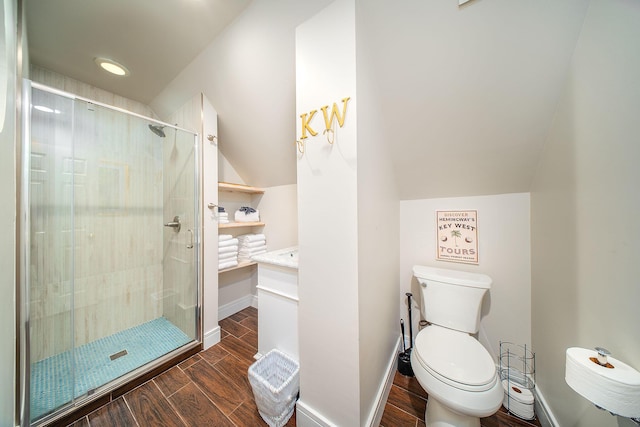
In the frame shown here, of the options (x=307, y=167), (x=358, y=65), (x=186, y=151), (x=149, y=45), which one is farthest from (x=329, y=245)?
(x=149, y=45)

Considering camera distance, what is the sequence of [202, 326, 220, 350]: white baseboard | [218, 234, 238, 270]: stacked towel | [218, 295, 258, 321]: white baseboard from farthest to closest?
1. [218, 295, 258, 321]: white baseboard
2. [218, 234, 238, 270]: stacked towel
3. [202, 326, 220, 350]: white baseboard

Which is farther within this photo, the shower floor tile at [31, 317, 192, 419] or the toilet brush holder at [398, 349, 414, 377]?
the toilet brush holder at [398, 349, 414, 377]

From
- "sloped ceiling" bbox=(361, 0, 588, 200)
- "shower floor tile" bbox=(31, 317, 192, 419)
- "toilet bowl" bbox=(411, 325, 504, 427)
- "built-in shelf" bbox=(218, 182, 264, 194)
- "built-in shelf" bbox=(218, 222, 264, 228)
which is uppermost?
"sloped ceiling" bbox=(361, 0, 588, 200)

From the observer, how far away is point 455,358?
1072 mm

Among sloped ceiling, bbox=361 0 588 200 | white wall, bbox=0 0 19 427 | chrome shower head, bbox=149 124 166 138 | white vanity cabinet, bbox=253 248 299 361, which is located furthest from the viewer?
Result: chrome shower head, bbox=149 124 166 138

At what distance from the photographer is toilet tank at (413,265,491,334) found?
1314 millimetres

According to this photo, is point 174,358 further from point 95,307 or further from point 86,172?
point 86,172

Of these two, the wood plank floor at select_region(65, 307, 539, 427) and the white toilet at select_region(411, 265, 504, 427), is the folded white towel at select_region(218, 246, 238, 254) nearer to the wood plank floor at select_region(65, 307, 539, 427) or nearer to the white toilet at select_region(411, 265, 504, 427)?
the wood plank floor at select_region(65, 307, 539, 427)

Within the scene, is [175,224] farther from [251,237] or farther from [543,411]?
[543,411]

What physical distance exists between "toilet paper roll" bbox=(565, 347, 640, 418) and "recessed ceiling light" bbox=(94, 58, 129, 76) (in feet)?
10.3

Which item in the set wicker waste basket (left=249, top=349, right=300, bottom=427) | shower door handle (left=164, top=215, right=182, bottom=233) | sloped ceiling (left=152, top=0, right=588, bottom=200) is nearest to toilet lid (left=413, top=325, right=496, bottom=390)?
wicker waste basket (left=249, top=349, right=300, bottom=427)

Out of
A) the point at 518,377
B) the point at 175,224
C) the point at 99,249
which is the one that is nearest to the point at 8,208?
the point at 175,224

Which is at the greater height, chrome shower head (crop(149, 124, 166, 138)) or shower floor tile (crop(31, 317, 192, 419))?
chrome shower head (crop(149, 124, 166, 138))

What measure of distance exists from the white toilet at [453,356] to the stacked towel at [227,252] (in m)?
1.75
